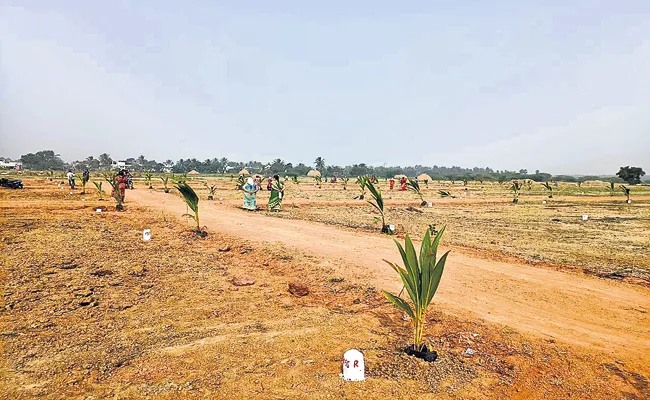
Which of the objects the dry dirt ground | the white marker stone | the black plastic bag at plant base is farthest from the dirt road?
the white marker stone

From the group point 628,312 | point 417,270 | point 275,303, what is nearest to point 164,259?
point 275,303

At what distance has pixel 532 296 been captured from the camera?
5.92m

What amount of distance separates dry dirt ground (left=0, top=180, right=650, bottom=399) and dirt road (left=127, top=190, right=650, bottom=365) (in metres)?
0.03

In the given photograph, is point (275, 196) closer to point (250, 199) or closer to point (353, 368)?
point (250, 199)

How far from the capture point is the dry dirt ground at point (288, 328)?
3.35 m

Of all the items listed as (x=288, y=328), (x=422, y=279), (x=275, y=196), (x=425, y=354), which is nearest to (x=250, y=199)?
(x=275, y=196)

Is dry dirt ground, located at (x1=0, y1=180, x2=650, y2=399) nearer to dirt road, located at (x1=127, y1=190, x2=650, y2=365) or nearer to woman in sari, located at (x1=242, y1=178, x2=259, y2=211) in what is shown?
dirt road, located at (x1=127, y1=190, x2=650, y2=365)

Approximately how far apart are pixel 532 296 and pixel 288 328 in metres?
4.13

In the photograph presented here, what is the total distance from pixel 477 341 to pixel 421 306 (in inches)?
39.8

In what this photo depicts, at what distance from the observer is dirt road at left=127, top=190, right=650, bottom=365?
4516 millimetres

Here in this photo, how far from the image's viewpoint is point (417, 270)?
154 inches

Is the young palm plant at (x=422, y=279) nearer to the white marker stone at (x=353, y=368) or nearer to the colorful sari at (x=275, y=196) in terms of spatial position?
the white marker stone at (x=353, y=368)

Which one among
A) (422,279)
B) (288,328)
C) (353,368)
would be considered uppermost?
(422,279)

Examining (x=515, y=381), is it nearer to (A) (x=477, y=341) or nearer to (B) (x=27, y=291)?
(A) (x=477, y=341)
